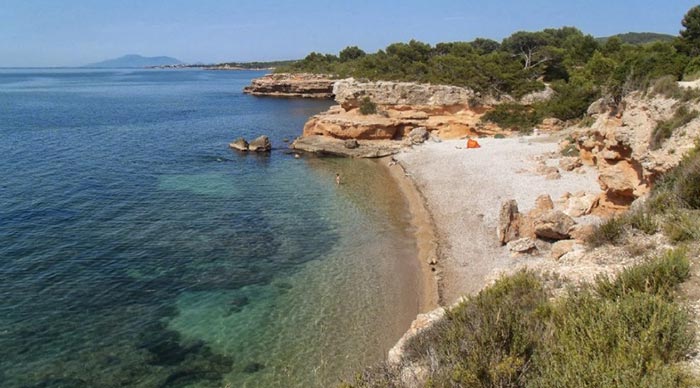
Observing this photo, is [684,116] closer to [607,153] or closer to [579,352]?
[607,153]

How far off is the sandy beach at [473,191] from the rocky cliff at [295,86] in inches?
2250

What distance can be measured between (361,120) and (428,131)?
602 cm

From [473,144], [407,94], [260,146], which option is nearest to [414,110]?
[407,94]

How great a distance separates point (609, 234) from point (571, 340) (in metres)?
5.34

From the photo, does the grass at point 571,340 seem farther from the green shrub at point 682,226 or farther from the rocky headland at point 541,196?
the green shrub at point 682,226

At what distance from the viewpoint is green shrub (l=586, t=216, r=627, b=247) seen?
32.2 feet

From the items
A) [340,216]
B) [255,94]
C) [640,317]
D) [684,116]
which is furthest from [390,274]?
[255,94]

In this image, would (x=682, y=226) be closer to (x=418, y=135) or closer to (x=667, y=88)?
(x=667, y=88)

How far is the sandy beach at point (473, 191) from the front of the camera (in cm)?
1631

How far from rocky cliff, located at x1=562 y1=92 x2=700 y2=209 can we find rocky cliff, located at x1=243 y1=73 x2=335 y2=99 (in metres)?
73.6

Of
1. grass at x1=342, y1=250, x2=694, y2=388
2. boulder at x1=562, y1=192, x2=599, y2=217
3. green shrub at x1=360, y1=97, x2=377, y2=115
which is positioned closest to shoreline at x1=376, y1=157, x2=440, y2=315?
boulder at x1=562, y1=192, x2=599, y2=217

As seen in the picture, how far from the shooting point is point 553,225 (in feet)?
55.3

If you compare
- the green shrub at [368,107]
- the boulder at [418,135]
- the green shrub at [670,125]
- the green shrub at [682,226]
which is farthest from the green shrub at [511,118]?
the green shrub at [682,226]

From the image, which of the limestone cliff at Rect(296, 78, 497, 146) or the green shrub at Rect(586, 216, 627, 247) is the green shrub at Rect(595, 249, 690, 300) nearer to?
the green shrub at Rect(586, 216, 627, 247)
